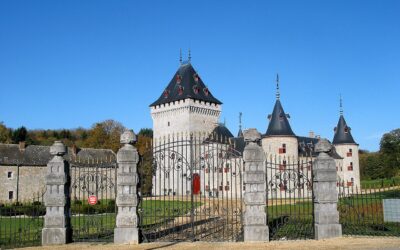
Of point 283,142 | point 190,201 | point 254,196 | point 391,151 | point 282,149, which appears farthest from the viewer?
point 391,151

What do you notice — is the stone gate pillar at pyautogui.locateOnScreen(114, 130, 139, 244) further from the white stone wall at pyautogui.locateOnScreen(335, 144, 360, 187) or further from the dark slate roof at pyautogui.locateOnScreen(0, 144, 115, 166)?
the white stone wall at pyautogui.locateOnScreen(335, 144, 360, 187)

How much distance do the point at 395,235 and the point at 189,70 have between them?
4102cm

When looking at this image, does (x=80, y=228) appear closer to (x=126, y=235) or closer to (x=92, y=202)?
(x=92, y=202)

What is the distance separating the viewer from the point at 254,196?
12500 millimetres

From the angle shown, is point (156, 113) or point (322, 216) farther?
point (156, 113)

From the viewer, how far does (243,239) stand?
42.5 feet

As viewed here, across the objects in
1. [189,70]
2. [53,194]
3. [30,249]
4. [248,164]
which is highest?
[189,70]

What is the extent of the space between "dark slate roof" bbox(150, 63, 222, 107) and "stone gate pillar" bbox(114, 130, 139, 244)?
37.2 m

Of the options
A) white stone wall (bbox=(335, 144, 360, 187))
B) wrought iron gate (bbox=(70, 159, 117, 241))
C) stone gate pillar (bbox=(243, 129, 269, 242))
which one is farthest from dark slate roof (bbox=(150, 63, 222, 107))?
stone gate pillar (bbox=(243, 129, 269, 242))

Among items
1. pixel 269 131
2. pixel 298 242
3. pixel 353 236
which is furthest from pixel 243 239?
pixel 269 131

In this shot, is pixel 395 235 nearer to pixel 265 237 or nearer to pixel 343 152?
pixel 265 237

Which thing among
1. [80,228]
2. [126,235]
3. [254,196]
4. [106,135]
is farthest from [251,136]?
[106,135]

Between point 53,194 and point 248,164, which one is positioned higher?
point 248,164

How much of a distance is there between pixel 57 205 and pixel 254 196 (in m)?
5.63
